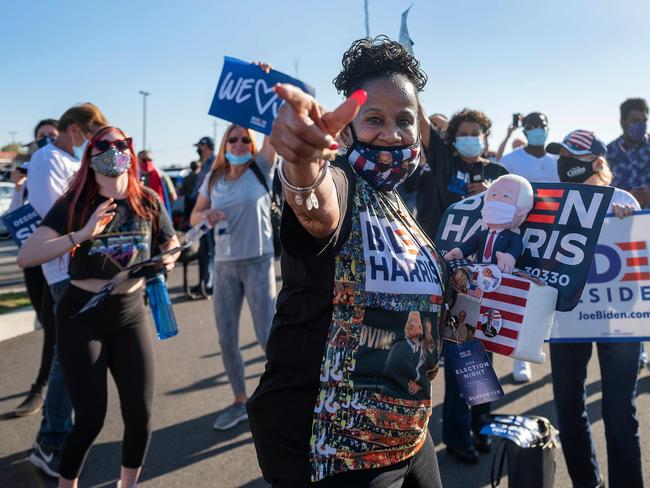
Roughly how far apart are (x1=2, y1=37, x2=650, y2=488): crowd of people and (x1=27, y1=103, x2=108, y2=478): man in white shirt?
13 mm

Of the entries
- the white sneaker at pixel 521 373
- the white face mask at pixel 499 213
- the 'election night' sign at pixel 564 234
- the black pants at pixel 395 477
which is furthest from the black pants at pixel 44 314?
the white sneaker at pixel 521 373

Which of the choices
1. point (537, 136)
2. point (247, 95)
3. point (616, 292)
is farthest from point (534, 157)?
point (616, 292)

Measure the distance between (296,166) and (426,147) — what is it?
278cm

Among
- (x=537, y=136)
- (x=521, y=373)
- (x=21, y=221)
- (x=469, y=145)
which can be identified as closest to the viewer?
(x=469, y=145)

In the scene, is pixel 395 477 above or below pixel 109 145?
below

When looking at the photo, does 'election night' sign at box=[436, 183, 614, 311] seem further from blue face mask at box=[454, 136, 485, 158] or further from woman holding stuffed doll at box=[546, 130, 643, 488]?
blue face mask at box=[454, 136, 485, 158]

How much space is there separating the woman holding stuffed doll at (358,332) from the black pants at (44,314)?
3.20m

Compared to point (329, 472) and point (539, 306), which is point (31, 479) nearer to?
point (329, 472)

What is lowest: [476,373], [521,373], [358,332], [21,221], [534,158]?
[521,373]

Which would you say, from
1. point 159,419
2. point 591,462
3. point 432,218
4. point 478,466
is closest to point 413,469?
point 591,462

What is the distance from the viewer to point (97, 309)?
2.96 metres

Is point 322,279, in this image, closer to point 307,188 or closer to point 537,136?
point 307,188

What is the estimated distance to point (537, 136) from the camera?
5.46 m

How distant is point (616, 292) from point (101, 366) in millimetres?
2576
